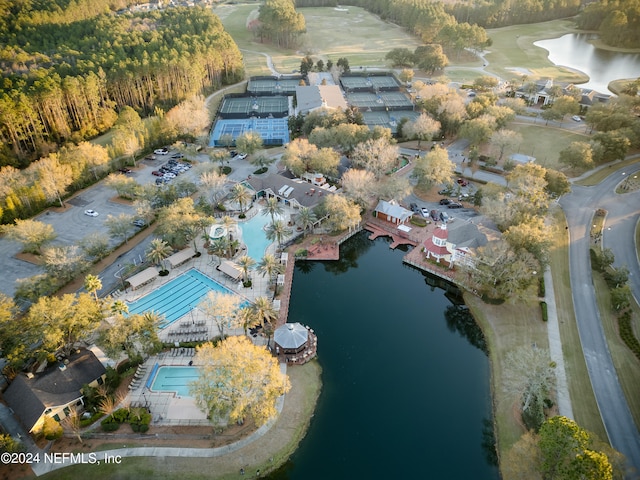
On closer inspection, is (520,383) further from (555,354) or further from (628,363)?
(628,363)

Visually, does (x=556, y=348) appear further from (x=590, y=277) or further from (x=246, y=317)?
(x=246, y=317)

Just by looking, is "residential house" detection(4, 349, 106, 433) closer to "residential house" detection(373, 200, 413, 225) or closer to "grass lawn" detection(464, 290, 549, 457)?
"grass lawn" detection(464, 290, 549, 457)

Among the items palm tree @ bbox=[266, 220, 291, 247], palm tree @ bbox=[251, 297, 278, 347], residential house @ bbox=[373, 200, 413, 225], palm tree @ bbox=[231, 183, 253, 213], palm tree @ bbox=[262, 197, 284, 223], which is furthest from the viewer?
residential house @ bbox=[373, 200, 413, 225]

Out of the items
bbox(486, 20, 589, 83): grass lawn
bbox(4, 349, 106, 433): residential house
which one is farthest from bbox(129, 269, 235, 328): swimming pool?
bbox(486, 20, 589, 83): grass lawn

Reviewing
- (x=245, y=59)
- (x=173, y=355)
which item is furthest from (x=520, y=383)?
(x=245, y=59)

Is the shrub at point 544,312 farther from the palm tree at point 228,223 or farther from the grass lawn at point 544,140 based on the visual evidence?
the palm tree at point 228,223

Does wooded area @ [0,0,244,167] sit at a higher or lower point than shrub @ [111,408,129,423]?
higher
